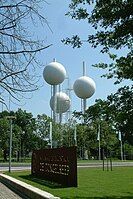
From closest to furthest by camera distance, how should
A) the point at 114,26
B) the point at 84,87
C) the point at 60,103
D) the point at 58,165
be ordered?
the point at 114,26 → the point at 58,165 → the point at 84,87 → the point at 60,103

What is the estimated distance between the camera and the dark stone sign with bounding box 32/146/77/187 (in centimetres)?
1728

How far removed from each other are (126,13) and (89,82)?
2054 inches

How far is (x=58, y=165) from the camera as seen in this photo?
1989 cm

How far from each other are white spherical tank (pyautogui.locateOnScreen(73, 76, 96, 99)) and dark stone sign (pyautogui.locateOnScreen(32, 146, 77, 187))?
121ft

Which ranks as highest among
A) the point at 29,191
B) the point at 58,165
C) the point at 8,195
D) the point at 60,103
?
the point at 60,103

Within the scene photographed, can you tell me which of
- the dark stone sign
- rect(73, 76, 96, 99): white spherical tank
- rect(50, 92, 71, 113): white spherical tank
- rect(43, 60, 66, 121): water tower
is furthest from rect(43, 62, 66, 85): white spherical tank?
the dark stone sign

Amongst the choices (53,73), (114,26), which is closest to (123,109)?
(114,26)

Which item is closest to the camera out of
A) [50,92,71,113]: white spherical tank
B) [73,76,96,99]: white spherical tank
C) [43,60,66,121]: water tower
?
[43,60,66,121]: water tower

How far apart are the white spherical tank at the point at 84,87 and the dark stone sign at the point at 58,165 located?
36.8 metres

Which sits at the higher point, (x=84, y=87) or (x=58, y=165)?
(x=84, y=87)

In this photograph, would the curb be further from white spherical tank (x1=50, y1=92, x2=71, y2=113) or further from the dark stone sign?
white spherical tank (x1=50, y1=92, x2=71, y2=113)

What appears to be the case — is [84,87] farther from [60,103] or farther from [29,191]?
[29,191]

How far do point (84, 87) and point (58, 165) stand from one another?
43512 millimetres

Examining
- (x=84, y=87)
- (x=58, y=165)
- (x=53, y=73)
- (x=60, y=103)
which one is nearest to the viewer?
(x=58, y=165)
